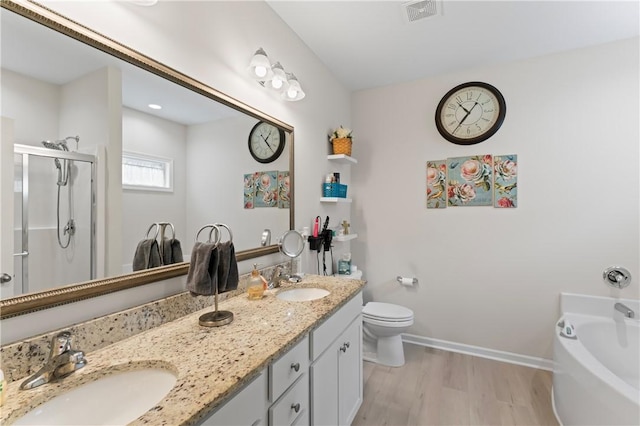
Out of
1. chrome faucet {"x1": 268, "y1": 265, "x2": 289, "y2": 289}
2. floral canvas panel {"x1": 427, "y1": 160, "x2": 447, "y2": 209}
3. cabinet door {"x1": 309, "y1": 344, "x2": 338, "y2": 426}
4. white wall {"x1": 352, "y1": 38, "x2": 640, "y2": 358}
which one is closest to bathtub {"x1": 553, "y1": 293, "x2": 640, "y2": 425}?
white wall {"x1": 352, "y1": 38, "x2": 640, "y2": 358}

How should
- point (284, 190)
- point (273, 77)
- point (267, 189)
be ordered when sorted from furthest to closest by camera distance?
point (284, 190)
point (267, 189)
point (273, 77)

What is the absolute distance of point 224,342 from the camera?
0.97 metres

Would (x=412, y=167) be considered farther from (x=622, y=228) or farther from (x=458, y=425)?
(x=458, y=425)

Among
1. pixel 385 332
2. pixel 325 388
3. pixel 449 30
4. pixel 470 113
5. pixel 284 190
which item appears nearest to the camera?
pixel 325 388

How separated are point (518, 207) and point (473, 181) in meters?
0.41

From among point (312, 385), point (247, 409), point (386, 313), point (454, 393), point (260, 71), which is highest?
point (260, 71)

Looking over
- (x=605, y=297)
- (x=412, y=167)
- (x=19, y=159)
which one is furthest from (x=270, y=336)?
(x=605, y=297)

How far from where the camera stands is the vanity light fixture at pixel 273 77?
154 cm

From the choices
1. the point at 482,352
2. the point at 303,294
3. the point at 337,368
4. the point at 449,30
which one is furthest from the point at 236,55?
the point at 482,352

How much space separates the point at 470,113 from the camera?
2.54m

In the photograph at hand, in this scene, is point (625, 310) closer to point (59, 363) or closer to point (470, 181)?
point (470, 181)

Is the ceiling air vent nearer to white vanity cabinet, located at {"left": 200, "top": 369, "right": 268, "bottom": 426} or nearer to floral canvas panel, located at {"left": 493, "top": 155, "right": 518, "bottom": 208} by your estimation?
floral canvas panel, located at {"left": 493, "top": 155, "right": 518, "bottom": 208}

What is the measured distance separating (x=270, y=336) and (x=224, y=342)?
0.52 ft

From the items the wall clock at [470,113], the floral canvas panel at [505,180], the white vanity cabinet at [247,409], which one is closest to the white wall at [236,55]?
the white vanity cabinet at [247,409]
